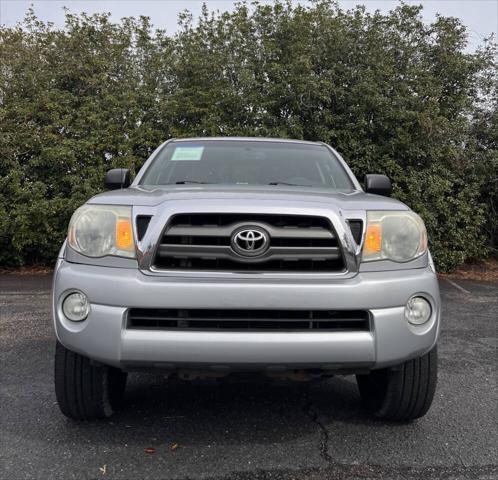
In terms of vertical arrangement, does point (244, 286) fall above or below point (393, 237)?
below

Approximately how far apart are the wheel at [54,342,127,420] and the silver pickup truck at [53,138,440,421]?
20 mm

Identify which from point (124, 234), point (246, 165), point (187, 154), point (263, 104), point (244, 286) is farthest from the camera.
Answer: point (263, 104)

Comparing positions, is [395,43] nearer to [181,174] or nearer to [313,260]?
[181,174]

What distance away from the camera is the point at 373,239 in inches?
103

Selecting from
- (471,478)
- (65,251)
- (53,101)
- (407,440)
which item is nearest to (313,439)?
(407,440)

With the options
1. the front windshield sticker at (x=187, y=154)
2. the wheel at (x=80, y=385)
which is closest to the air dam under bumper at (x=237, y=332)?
the wheel at (x=80, y=385)

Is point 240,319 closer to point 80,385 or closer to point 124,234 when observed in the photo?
point 124,234

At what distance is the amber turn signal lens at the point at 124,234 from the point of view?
255 centimetres

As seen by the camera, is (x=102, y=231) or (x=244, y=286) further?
(x=102, y=231)

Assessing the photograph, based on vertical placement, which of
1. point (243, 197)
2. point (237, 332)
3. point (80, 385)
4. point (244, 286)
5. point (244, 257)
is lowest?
point (80, 385)

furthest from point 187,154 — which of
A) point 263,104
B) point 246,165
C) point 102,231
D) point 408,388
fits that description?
point 263,104

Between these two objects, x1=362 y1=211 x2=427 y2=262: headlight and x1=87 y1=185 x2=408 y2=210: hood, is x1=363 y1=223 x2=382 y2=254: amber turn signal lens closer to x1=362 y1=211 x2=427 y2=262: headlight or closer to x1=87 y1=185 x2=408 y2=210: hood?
x1=362 y1=211 x2=427 y2=262: headlight

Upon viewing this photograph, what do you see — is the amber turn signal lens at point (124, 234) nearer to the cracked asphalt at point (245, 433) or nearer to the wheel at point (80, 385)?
the wheel at point (80, 385)

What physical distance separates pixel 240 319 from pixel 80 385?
3.39ft
